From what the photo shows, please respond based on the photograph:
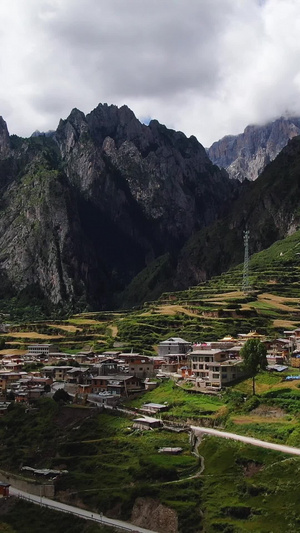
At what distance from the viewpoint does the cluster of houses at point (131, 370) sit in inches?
3529

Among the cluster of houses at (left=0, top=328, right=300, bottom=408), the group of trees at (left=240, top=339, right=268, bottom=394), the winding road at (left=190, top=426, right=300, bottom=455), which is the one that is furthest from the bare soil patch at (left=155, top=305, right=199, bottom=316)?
the winding road at (left=190, top=426, right=300, bottom=455)

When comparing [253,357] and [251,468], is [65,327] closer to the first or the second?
[253,357]

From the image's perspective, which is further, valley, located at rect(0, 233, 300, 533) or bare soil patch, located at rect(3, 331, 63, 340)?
bare soil patch, located at rect(3, 331, 63, 340)

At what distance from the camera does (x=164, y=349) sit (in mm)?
119000

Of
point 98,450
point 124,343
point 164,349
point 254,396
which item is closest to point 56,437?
point 98,450

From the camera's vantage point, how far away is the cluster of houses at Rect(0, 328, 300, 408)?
294 feet

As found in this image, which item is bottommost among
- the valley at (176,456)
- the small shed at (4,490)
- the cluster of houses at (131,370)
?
the small shed at (4,490)

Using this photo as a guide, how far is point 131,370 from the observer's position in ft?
339

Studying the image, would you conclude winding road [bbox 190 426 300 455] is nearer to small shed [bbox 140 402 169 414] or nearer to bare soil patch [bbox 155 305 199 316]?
small shed [bbox 140 402 169 414]

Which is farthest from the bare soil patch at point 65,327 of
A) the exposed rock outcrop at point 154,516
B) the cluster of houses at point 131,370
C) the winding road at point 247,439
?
the exposed rock outcrop at point 154,516

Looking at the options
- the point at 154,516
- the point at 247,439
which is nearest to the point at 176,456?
the point at 247,439

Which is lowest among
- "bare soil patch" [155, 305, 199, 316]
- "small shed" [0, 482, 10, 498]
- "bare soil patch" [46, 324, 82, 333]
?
"small shed" [0, 482, 10, 498]

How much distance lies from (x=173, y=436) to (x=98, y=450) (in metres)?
8.35

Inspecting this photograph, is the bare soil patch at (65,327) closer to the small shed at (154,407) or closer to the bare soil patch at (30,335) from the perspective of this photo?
the bare soil patch at (30,335)
